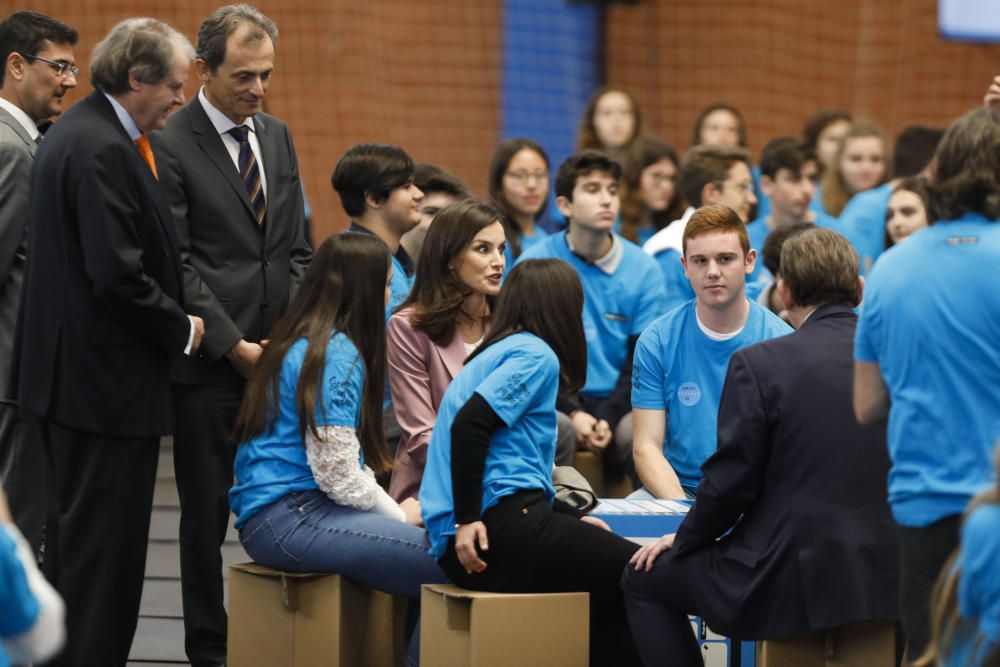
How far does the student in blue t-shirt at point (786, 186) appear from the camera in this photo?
5590mm

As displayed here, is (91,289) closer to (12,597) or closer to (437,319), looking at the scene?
(437,319)

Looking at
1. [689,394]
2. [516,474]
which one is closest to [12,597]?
[516,474]

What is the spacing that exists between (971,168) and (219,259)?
199cm

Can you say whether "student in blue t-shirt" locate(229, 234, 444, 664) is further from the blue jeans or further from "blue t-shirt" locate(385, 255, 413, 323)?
"blue t-shirt" locate(385, 255, 413, 323)

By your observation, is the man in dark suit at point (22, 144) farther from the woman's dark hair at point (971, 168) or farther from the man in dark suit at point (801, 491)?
the woman's dark hair at point (971, 168)

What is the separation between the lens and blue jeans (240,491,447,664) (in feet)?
10.5

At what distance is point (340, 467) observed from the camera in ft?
10.6

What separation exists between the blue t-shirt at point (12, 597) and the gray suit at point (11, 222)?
180 cm

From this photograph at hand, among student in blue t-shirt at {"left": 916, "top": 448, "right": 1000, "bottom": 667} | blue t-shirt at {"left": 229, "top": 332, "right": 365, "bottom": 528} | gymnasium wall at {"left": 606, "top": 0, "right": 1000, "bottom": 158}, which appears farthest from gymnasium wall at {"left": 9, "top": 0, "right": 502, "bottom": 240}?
student in blue t-shirt at {"left": 916, "top": 448, "right": 1000, "bottom": 667}

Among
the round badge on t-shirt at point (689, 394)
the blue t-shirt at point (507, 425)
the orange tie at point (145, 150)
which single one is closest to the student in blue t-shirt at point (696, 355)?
the round badge on t-shirt at point (689, 394)

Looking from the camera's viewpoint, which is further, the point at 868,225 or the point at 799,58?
the point at 799,58

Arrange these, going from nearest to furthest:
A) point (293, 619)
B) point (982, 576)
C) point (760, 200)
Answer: point (982, 576) < point (293, 619) < point (760, 200)

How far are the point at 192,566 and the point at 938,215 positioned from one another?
204cm

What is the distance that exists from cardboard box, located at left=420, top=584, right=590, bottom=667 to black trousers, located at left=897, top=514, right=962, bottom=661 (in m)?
0.84
